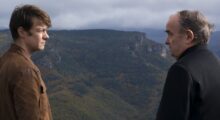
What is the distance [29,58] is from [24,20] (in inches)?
15.9

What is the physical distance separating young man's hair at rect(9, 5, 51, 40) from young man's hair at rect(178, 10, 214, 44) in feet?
4.87

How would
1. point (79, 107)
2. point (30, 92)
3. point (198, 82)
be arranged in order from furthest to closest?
point (79, 107)
point (30, 92)
point (198, 82)

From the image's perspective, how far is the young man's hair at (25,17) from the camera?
5.89m

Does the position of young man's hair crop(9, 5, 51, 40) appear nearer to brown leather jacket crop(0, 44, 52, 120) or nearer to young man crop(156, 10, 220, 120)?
brown leather jacket crop(0, 44, 52, 120)

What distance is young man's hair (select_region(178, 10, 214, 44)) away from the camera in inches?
210

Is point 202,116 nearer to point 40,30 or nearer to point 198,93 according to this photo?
point 198,93

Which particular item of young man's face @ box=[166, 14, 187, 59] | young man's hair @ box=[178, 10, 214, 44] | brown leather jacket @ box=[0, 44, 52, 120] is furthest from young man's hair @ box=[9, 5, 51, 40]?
young man's hair @ box=[178, 10, 214, 44]

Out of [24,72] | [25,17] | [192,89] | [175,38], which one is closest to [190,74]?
[192,89]

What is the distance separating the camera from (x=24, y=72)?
224 inches

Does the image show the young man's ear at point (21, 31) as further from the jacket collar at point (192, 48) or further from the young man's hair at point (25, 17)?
the jacket collar at point (192, 48)

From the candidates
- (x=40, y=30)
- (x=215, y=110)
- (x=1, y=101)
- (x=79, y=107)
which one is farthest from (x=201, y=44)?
(x=79, y=107)

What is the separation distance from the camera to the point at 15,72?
5.71m

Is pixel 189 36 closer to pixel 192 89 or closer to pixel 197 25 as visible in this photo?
pixel 197 25

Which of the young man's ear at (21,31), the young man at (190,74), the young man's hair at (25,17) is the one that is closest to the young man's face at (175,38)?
the young man at (190,74)
